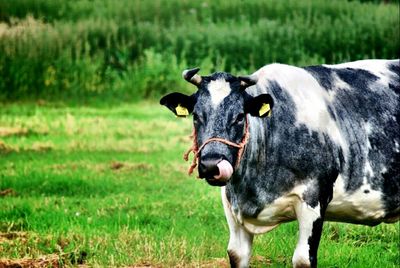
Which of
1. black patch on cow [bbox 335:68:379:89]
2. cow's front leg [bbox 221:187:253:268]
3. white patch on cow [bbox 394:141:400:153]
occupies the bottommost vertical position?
cow's front leg [bbox 221:187:253:268]

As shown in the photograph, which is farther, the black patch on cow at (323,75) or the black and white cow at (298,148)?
the black patch on cow at (323,75)

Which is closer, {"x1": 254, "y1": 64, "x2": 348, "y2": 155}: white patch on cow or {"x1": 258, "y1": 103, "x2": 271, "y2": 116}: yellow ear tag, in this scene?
{"x1": 258, "y1": 103, "x2": 271, "y2": 116}: yellow ear tag

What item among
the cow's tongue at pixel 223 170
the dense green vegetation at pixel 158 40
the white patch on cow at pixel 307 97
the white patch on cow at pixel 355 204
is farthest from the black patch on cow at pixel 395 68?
the dense green vegetation at pixel 158 40

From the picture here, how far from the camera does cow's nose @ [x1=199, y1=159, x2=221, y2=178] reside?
5727 mm

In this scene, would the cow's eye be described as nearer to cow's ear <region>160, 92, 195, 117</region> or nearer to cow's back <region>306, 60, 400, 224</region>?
cow's ear <region>160, 92, 195, 117</region>

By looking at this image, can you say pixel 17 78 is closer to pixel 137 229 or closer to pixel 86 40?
pixel 86 40

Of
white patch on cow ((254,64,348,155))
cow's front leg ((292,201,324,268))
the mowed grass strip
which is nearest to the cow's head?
white patch on cow ((254,64,348,155))

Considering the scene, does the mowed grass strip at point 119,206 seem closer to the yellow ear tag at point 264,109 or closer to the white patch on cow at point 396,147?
the white patch on cow at point 396,147

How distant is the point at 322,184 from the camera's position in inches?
255

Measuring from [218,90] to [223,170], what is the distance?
0.58 metres

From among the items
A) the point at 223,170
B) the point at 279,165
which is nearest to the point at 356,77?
the point at 279,165

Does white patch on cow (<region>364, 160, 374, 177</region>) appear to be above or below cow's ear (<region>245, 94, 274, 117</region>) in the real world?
below

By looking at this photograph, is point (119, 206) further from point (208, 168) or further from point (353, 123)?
point (208, 168)

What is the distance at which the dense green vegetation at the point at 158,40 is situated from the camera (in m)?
18.9
